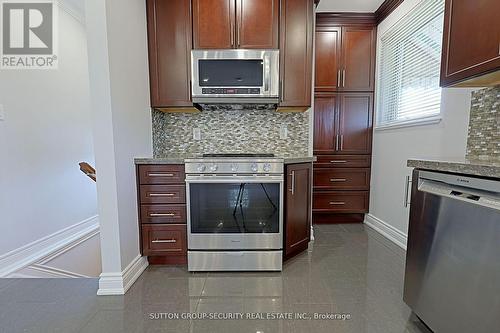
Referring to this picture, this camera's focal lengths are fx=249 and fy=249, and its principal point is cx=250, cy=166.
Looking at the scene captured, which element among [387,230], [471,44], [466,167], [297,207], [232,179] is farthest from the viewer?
[387,230]

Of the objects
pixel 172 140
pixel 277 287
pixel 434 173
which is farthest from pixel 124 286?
pixel 434 173

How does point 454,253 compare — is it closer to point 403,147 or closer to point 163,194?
point 403,147

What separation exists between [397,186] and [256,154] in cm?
157

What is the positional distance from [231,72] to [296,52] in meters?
0.65

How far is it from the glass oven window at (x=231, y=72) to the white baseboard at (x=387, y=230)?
6.96 feet

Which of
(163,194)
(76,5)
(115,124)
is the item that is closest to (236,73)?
(115,124)

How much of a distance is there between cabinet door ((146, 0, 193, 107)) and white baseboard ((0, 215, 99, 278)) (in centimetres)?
184

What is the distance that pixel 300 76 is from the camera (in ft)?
7.84

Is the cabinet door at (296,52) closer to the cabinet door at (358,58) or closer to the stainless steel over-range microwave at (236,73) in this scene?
the stainless steel over-range microwave at (236,73)

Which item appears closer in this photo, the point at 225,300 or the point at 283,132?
the point at 225,300

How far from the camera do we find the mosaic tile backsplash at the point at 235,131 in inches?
106

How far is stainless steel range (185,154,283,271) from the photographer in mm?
2078

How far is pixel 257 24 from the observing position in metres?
2.29

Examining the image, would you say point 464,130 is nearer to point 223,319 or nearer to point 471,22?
point 471,22
